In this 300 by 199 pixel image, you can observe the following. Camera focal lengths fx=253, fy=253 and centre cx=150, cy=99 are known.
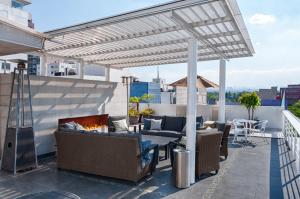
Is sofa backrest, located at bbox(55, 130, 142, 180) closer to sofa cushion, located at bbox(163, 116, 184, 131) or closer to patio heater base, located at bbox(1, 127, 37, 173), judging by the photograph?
patio heater base, located at bbox(1, 127, 37, 173)

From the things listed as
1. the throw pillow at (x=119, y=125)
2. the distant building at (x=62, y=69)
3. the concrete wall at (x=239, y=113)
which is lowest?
the throw pillow at (x=119, y=125)

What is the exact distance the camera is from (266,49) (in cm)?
976

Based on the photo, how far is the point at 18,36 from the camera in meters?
4.11

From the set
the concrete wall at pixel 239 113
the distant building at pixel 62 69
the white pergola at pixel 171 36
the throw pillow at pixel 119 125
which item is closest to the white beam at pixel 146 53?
the white pergola at pixel 171 36

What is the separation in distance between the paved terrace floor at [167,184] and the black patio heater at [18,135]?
29cm

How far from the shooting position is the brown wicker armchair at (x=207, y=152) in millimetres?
5543

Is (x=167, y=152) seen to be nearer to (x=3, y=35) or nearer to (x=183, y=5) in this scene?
(x=183, y=5)

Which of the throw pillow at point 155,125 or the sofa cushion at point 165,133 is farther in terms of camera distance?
the throw pillow at point 155,125

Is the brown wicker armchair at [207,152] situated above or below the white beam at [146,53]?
below

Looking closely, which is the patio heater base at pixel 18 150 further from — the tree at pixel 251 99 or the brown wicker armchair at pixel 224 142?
the tree at pixel 251 99

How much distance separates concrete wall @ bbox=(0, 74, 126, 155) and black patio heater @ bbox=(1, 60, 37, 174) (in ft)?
0.83

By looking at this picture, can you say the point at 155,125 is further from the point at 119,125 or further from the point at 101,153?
the point at 101,153

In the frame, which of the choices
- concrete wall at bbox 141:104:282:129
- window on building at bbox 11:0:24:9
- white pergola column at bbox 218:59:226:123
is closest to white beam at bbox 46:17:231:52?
white pergola column at bbox 218:59:226:123

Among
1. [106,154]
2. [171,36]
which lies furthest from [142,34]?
[106,154]
